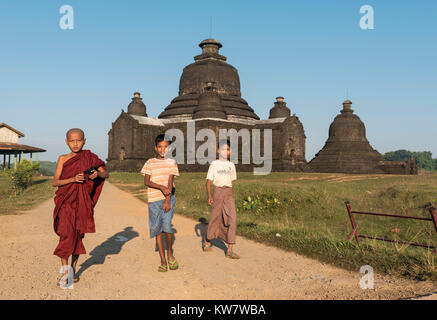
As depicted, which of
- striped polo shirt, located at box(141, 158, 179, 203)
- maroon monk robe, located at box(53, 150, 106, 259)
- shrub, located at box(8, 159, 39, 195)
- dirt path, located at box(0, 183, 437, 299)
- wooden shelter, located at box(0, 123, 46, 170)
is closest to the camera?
dirt path, located at box(0, 183, 437, 299)

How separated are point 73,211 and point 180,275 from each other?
1.56m

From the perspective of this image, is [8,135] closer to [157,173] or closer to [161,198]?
[157,173]

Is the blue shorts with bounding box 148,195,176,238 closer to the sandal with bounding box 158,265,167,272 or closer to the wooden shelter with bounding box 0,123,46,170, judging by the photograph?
the sandal with bounding box 158,265,167,272

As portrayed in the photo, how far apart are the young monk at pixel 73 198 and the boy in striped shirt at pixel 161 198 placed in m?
0.74

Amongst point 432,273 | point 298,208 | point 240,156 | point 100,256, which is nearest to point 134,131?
point 240,156

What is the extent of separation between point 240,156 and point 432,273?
29.7 metres

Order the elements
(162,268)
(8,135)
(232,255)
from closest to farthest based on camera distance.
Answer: (162,268), (232,255), (8,135)

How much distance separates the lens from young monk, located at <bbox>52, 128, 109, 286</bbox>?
13.1ft

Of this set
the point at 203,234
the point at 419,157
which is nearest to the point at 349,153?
the point at 203,234

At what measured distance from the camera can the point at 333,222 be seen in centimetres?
1078

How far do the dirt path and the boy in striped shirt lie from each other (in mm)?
373

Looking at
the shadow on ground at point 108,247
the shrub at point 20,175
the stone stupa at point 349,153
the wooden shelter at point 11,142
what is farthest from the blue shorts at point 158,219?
the stone stupa at point 349,153

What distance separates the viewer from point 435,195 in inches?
486

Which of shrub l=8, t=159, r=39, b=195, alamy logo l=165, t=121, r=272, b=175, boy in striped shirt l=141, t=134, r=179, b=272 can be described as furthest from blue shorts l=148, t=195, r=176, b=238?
alamy logo l=165, t=121, r=272, b=175
